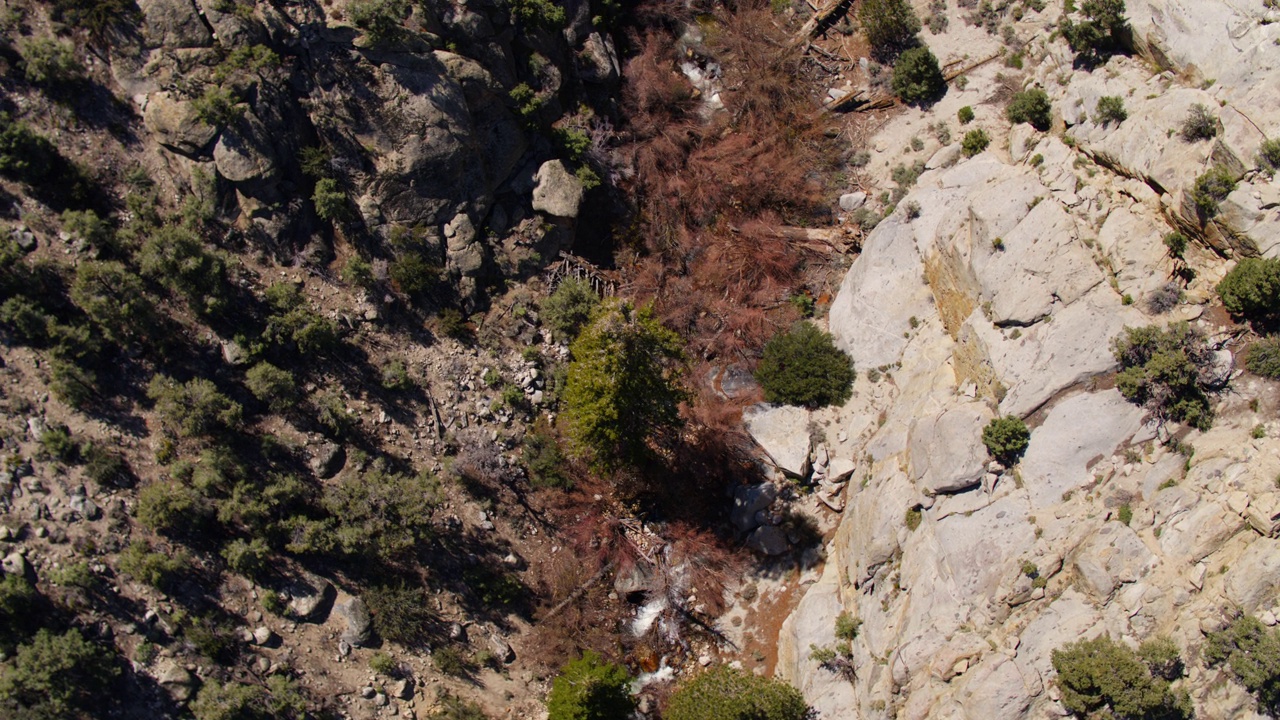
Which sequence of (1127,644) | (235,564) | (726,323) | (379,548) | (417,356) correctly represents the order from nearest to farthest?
(1127,644) < (235,564) < (379,548) < (417,356) < (726,323)

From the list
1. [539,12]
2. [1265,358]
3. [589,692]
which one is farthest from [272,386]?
[1265,358]

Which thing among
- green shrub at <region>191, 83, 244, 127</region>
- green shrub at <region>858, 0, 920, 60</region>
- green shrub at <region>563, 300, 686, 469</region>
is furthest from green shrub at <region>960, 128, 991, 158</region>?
green shrub at <region>191, 83, 244, 127</region>

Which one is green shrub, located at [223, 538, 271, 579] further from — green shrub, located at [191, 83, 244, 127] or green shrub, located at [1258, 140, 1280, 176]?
green shrub, located at [1258, 140, 1280, 176]

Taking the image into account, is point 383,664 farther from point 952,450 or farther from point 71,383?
point 952,450

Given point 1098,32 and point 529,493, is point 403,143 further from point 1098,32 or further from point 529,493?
point 1098,32

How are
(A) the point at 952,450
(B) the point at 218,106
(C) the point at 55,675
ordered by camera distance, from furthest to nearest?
(B) the point at 218,106, (A) the point at 952,450, (C) the point at 55,675

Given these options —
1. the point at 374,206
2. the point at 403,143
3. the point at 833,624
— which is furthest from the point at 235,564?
the point at 833,624

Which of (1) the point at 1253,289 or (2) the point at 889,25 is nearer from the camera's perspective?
(1) the point at 1253,289
